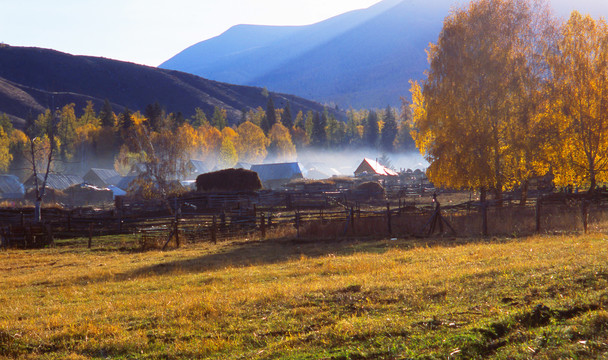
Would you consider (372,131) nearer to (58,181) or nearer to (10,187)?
(58,181)

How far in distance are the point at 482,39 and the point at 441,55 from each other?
9.99 ft

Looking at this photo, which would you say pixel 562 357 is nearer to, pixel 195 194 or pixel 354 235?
pixel 354 235

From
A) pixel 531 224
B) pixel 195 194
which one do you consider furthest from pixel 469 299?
pixel 195 194

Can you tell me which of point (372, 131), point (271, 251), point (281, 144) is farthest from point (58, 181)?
point (372, 131)

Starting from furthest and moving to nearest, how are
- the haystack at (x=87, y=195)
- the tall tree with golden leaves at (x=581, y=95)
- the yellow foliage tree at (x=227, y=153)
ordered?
the yellow foliage tree at (x=227, y=153) → the haystack at (x=87, y=195) → the tall tree with golden leaves at (x=581, y=95)

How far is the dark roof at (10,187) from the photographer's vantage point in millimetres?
82188

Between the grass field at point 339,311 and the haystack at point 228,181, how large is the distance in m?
42.2

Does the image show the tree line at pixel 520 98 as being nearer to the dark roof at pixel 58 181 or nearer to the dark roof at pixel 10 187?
the dark roof at pixel 58 181

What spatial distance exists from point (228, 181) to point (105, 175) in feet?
162

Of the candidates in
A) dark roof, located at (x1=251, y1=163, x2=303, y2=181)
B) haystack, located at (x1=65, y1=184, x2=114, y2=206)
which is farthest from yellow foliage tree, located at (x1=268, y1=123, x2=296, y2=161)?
haystack, located at (x1=65, y1=184, x2=114, y2=206)

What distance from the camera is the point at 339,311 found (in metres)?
8.74

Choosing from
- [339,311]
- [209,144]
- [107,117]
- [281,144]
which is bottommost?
[339,311]

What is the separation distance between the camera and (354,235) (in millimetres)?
26750

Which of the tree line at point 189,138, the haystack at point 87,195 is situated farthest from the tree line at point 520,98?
the tree line at point 189,138
